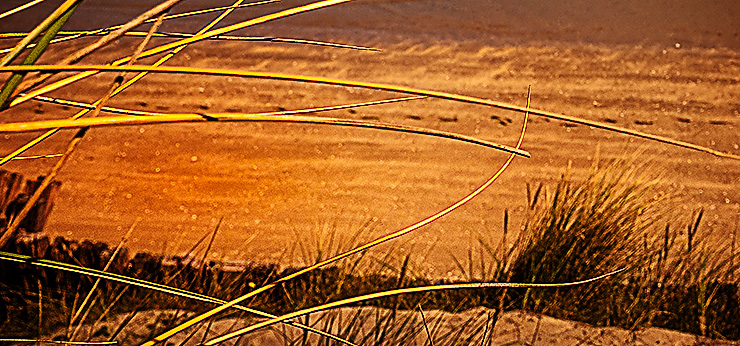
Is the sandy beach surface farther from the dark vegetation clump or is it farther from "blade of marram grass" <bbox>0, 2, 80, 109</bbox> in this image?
"blade of marram grass" <bbox>0, 2, 80, 109</bbox>

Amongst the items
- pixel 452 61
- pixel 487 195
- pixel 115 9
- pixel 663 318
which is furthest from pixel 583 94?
pixel 115 9

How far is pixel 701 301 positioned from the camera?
0.90 meters

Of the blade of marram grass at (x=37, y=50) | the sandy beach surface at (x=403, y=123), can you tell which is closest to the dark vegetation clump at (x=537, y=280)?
the sandy beach surface at (x=403, y=123)

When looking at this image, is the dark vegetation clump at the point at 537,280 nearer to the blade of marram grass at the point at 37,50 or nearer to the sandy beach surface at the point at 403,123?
the sandy beach surface at the point at 403,123

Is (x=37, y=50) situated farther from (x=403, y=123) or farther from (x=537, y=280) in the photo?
(x=403, y=123)

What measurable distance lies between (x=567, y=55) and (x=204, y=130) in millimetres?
1084

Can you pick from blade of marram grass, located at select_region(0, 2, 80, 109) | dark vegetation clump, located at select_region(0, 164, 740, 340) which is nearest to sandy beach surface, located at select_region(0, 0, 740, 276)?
dark vegetation clump, located at select_region(0, 164, 740, 340)

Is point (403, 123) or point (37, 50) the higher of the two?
point (37, 50)

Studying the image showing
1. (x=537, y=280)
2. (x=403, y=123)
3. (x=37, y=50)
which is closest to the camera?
(x=37, y=50)

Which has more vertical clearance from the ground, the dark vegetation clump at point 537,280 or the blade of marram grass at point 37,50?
the blade of marram grass at point 37,50

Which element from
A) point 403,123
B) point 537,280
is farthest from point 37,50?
point 403,123

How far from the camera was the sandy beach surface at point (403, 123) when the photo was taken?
4.55 feet

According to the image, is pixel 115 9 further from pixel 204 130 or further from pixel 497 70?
pixel 497 70

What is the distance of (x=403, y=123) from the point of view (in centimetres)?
161
